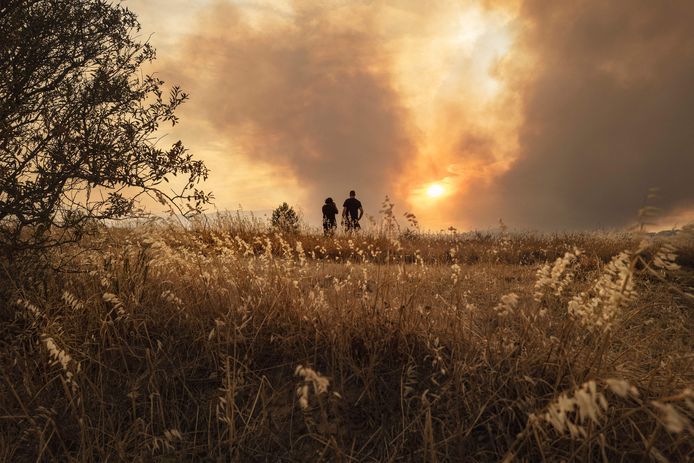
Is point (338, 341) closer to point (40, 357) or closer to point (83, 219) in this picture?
point (40, 357)

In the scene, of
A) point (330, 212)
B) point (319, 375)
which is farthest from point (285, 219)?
point (319, 375)

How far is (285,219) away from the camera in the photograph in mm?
17312

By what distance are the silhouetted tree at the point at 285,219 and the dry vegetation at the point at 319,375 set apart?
382 inches

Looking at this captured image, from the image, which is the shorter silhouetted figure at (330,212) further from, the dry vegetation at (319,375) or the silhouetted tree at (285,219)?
the dry vegetation at (319,375)

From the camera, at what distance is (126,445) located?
8.39ft

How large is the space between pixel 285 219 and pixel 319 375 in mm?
15331

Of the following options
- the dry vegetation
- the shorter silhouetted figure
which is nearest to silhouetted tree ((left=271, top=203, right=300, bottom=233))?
the shorter silhouetted figure

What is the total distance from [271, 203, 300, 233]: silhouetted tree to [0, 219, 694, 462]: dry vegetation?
970cm

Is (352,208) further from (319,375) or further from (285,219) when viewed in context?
(319,375)

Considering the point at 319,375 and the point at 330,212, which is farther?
the point at 330,212

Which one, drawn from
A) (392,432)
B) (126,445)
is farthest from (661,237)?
(126,445)

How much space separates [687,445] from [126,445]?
118 inches

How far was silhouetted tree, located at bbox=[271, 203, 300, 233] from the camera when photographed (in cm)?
1581

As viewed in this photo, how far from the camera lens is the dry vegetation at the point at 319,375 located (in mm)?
2336
